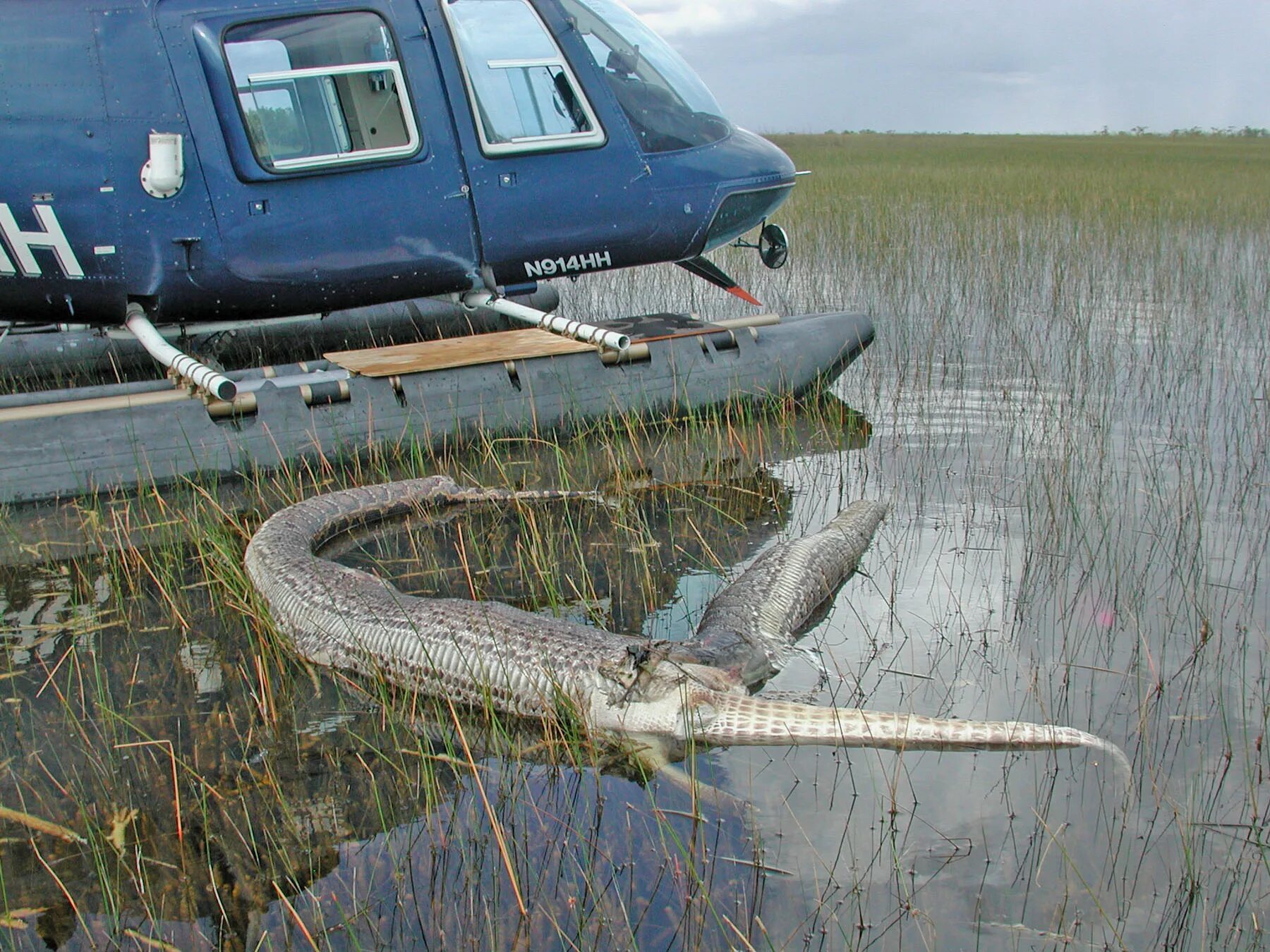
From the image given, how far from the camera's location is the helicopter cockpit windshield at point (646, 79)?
7590mm

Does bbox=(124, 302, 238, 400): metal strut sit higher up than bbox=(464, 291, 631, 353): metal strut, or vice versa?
bbox=(464, 291, 631, 353): metal strut

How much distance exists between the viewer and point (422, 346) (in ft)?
24.0

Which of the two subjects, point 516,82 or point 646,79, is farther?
point 646,79

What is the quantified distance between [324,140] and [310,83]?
1.12 ft

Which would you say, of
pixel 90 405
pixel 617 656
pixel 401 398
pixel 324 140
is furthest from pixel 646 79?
pixel 617 656

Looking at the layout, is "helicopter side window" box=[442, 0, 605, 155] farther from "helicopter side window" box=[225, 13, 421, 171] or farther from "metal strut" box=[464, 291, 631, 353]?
"metal strut" box=[464, 291, 631, 353]

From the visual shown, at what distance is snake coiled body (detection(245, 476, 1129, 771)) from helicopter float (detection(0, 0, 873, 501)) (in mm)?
1640

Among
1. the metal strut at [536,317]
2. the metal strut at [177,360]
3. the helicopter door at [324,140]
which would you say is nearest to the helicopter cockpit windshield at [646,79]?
the helicopter door at [324,140]

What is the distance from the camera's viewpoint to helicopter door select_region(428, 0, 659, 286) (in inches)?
282

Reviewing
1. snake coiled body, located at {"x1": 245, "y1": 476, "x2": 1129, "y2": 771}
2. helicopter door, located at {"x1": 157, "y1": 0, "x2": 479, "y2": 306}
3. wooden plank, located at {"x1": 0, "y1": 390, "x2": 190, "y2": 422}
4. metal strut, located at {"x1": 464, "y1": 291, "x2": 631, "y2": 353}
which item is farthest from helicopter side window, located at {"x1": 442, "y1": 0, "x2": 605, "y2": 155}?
snake coiled body, located at {"x1": 245, "y1": 476, "x2": 1129, "y2": 771}

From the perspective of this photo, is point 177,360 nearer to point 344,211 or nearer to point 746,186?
point 344,211

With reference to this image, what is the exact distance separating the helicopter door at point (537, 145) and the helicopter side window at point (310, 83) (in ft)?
1.30

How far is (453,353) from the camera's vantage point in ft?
23.3

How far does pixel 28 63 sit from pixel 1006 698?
605cm
